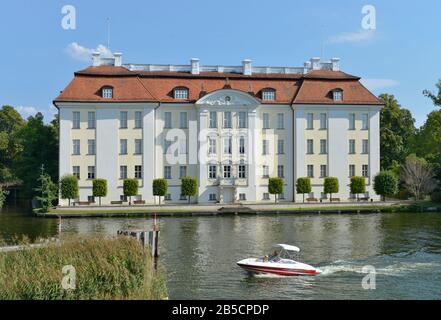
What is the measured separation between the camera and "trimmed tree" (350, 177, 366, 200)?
67.3 meters

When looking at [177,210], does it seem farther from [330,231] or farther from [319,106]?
[319,106]

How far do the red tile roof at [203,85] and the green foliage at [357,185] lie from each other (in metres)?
10.7

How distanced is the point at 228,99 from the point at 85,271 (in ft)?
165

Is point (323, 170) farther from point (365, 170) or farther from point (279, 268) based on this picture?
point (279, 268)

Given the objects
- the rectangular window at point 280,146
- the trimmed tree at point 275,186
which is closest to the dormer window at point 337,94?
the rectangular window at point 280,146

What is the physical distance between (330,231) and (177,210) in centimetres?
2073

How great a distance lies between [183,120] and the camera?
68.8m

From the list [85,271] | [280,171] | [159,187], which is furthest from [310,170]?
[85,271]

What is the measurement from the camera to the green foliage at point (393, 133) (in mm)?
86562

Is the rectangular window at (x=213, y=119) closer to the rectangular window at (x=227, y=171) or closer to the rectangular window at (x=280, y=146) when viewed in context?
the rectangular window at (x=227, y=171)

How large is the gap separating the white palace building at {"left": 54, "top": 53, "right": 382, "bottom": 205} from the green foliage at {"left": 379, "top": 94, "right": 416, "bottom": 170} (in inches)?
674

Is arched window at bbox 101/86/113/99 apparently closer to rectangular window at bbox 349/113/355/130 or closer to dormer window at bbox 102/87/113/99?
dormer window at bbox 102/87/113/99

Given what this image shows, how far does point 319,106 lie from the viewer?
69.7m

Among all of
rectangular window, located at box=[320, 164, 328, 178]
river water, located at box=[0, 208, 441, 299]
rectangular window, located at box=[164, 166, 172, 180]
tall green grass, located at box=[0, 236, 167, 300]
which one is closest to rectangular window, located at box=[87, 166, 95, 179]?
rectangular window, located at box=[164, 166, 172, 180]
